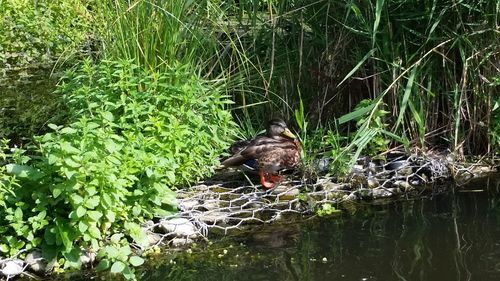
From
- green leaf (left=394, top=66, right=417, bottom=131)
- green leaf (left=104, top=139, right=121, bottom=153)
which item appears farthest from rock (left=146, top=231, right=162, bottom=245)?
green leaf (left=394, top=66, right=417, bottom=131)

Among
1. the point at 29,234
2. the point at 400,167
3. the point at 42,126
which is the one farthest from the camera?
the point at 42,126

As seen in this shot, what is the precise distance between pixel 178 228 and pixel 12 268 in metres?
1.03

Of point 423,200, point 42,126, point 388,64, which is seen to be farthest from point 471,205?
point 42,126

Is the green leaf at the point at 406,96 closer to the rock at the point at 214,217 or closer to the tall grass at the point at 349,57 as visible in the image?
the tall grass at the point at 349,57

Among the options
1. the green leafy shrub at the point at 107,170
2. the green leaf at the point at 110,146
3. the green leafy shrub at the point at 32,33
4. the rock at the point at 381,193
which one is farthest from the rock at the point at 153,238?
the green leafy shrub at the point at 32,33

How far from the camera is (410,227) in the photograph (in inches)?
194

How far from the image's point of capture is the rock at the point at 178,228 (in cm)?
479

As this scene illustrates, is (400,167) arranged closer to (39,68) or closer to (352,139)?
(352,139)

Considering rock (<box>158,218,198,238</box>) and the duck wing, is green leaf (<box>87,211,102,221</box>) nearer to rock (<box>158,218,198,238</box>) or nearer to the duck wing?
rock (<box>158,218,198,238</box>)

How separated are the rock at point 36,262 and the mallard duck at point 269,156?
64.9 inches

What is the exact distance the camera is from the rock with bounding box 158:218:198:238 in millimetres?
4793

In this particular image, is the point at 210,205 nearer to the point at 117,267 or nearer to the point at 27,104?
the point at 117,267

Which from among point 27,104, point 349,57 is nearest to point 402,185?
point 349,57

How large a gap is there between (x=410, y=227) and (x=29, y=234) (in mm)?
2262
